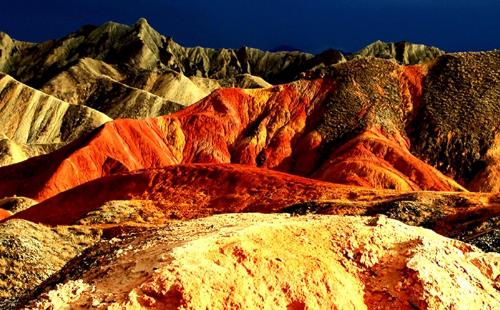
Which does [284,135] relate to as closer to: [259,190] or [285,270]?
[259,190]

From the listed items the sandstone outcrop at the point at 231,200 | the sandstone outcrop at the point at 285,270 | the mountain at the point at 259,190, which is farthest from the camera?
the sandstone outcrop at the point at 231,200

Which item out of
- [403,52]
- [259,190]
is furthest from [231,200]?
[403,52]

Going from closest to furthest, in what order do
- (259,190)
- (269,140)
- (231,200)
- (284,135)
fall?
(231,200) < (259,190) < (284,135) < (269,140)

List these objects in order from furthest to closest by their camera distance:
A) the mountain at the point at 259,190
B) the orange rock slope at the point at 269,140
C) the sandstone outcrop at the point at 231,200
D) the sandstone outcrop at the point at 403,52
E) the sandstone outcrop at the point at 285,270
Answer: the sandstone outcrop at the point at 403,52
the orange rock slope at the point at 269,140
the sandstone outcrop at the point at 231,200
the mountain at the point at 259,190
the sandstone outcrop at the point at 285,270

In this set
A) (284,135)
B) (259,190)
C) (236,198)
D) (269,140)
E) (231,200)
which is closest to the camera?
(231,200)

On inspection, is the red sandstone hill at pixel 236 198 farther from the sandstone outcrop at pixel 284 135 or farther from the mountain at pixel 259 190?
the sandstone outcrop at pixel 284 135

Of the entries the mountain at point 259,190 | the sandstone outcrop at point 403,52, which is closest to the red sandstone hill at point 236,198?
the mountain at point 259,190
